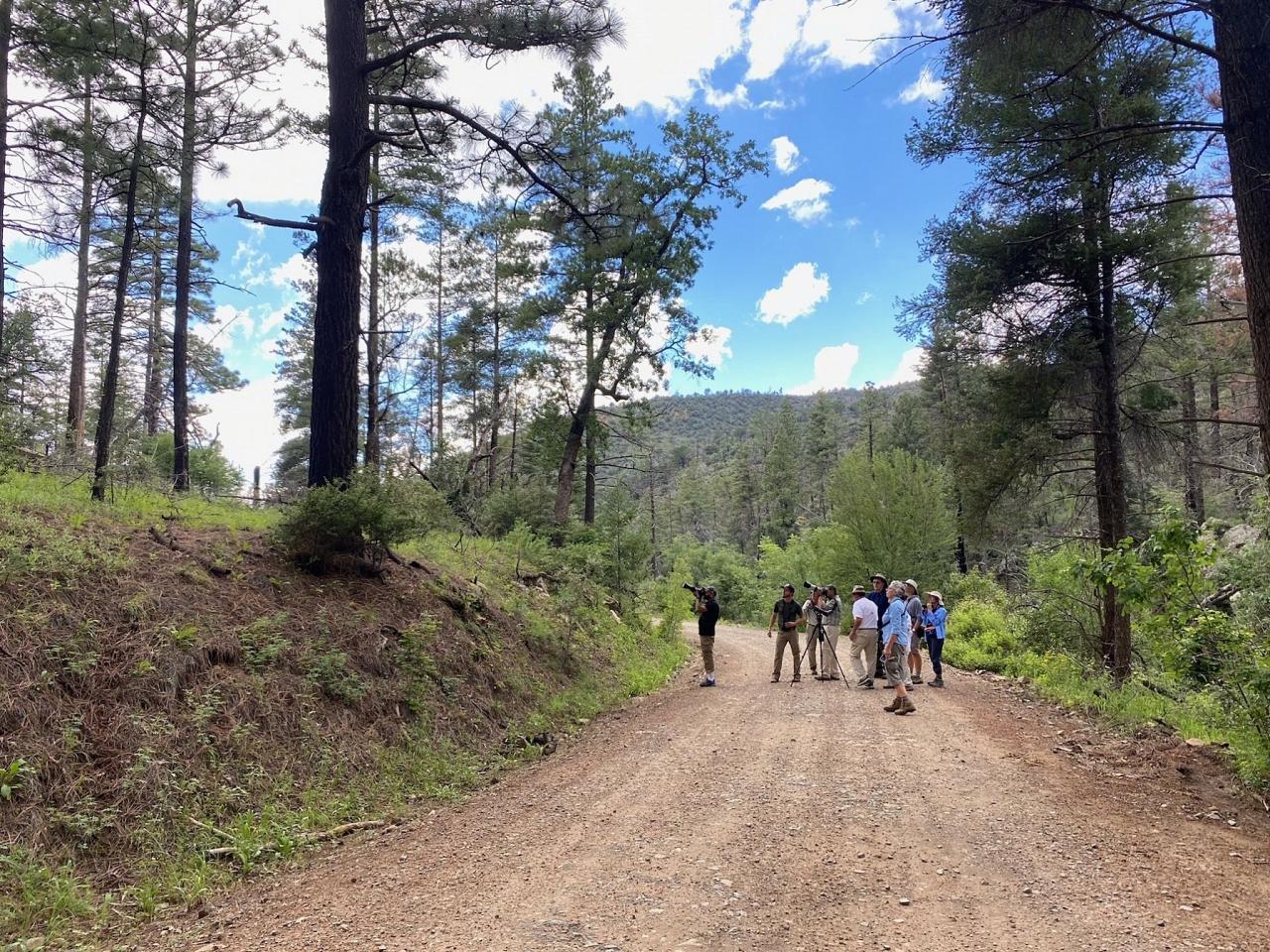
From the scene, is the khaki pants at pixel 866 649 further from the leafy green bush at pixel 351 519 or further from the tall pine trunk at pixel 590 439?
the tall pine trunk at pixel 590 439

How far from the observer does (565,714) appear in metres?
8.52

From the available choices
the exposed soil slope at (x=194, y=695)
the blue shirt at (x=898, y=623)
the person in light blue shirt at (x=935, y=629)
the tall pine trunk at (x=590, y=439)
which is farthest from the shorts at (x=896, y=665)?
the tall pine trunk at (x=590, y=439)

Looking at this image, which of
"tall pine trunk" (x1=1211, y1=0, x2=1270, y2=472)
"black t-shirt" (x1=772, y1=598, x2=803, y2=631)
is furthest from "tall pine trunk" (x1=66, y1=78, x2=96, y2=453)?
"tall pine trunk" (x1=1211, y1=0, x2=1270, y2=472)

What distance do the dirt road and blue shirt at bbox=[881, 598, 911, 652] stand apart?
263 cm

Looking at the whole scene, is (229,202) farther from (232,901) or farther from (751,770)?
(751,770)

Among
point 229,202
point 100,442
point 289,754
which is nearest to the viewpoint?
point 289,754

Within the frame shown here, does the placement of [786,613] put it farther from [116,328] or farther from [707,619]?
[116,328]

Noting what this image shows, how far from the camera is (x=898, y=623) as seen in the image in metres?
9.45

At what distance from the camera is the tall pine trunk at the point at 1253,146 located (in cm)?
521

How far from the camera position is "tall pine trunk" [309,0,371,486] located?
794 cm

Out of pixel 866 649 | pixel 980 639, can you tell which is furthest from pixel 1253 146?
pixel 980 639

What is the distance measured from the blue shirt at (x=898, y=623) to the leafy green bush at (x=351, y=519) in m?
6.51

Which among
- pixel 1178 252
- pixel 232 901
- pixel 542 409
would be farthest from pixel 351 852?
pixel 542 409

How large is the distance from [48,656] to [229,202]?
5.19 meters
